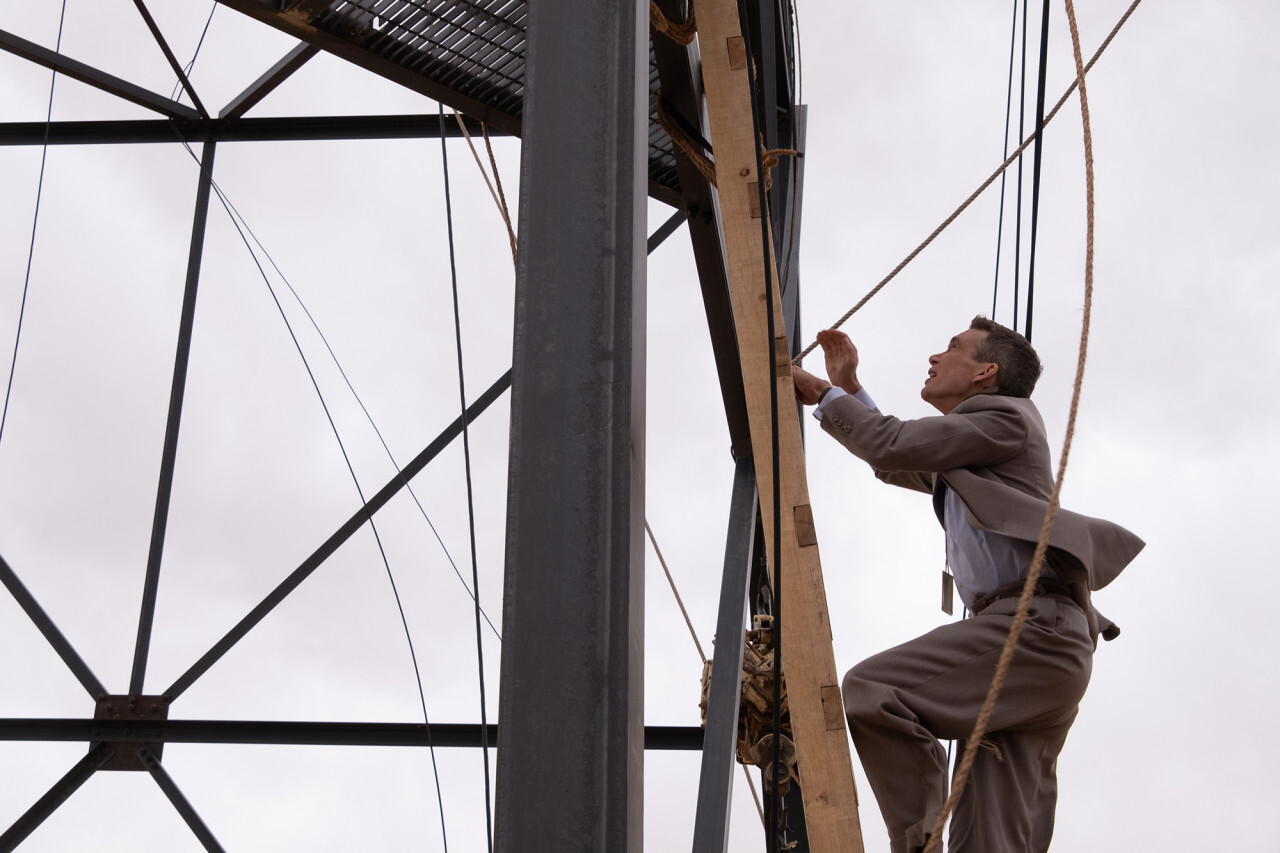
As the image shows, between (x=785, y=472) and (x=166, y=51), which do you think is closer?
(x=785, y=472)

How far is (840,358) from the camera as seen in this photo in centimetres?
418

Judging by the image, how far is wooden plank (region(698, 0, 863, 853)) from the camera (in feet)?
11.8

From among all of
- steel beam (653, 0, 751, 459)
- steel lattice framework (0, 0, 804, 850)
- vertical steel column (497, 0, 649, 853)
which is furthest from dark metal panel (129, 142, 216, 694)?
vertical steel column (497, 0, 649, 853)

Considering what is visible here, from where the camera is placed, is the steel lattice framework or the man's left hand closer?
the man's left hand

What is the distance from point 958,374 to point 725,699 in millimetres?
2372

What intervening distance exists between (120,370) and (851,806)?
20.0 meters

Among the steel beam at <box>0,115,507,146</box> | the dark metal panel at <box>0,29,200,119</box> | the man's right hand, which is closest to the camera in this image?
the man's right hand

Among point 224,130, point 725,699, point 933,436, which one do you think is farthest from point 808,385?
point 224,130

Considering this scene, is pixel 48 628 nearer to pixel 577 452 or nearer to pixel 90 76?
pixel 90 76

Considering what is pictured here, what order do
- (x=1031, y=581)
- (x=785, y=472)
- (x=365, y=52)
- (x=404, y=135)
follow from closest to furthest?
(x=1031, y=581) < (x=785, y=472) < (x=365, y=52) < (x=404, y=135)

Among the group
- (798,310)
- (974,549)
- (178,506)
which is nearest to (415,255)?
(178,506)

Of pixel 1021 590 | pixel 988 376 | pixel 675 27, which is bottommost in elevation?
pixel 1021 590

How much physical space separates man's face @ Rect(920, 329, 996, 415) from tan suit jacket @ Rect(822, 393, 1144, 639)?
0.20 metres

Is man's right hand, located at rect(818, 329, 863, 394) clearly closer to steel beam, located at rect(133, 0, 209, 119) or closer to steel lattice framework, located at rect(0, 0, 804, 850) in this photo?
steel lattice framework, located at rect(0, 0, 804, 850)
